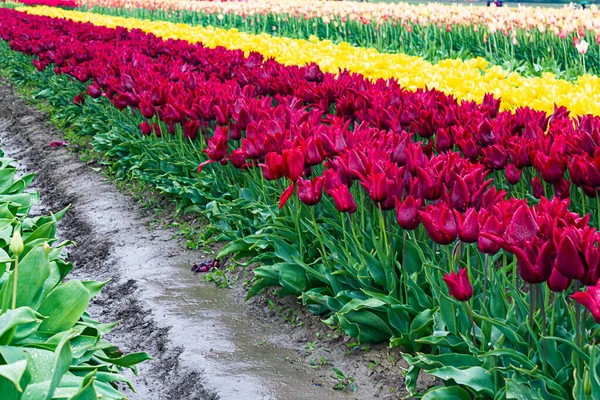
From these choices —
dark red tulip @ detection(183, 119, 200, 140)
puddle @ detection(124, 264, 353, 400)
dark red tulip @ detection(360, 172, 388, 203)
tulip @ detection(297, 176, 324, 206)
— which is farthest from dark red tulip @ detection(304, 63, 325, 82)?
dark red tulip @ detection(360, 172, 388, 203)

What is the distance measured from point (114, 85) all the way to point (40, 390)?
481cm

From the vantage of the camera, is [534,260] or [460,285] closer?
[534,260]

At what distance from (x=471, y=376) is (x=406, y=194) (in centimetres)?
100

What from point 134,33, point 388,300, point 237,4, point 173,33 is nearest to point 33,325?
point 388,300

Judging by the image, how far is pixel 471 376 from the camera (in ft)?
8.41

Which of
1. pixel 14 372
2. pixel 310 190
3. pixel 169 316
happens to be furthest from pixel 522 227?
pixel 169 316

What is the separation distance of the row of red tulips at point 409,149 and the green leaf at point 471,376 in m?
0.45

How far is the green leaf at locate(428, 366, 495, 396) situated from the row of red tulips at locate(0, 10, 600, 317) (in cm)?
45

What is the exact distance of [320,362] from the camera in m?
3.41

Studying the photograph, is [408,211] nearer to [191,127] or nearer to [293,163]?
[293,163]

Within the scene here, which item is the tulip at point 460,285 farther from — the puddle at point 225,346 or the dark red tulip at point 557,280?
the puddle at point 225,346

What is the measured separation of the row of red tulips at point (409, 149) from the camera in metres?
2.26

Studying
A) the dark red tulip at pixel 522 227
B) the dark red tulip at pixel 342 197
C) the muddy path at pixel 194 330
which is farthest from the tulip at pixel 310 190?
the dark red tulip at pixel 522 227

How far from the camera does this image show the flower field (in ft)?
8.02
